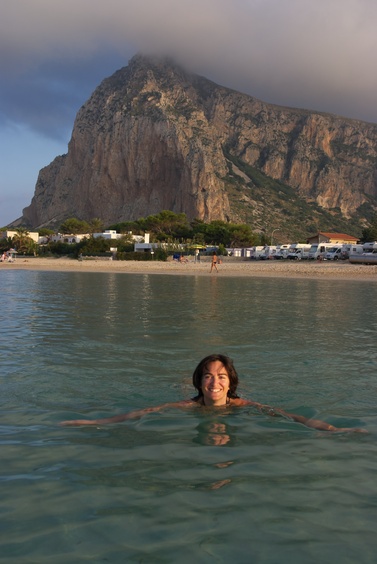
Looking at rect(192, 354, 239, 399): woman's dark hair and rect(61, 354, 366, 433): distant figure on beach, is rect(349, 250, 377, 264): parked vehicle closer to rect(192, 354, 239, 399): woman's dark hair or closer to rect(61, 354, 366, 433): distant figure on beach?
rect(61, 354, 366, 433): distant figure on beach

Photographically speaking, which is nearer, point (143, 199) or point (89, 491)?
point (89, 491)

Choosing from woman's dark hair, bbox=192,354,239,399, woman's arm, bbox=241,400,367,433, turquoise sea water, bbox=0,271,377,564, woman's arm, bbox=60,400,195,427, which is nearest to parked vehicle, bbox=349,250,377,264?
turquoise sea water, bbox=0,271,377,564

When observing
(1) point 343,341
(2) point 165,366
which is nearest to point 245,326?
(1) point 343,341

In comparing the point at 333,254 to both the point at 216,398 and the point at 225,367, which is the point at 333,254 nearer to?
the point at 216,398

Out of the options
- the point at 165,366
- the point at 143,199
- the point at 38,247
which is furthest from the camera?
the point at 143,199

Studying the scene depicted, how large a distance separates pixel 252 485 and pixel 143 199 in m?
136

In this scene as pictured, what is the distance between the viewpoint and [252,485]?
381cm

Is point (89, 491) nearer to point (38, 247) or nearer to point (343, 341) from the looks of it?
point (343, 341)

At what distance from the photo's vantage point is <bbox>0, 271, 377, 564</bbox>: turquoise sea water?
303 cm

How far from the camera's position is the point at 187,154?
429 ft

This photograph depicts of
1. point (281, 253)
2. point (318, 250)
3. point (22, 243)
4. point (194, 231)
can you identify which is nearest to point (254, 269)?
point (281, 253)

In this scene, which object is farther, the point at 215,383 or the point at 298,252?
the point at 298,252

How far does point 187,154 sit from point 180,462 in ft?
429

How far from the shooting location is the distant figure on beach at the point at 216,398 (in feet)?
17.2
